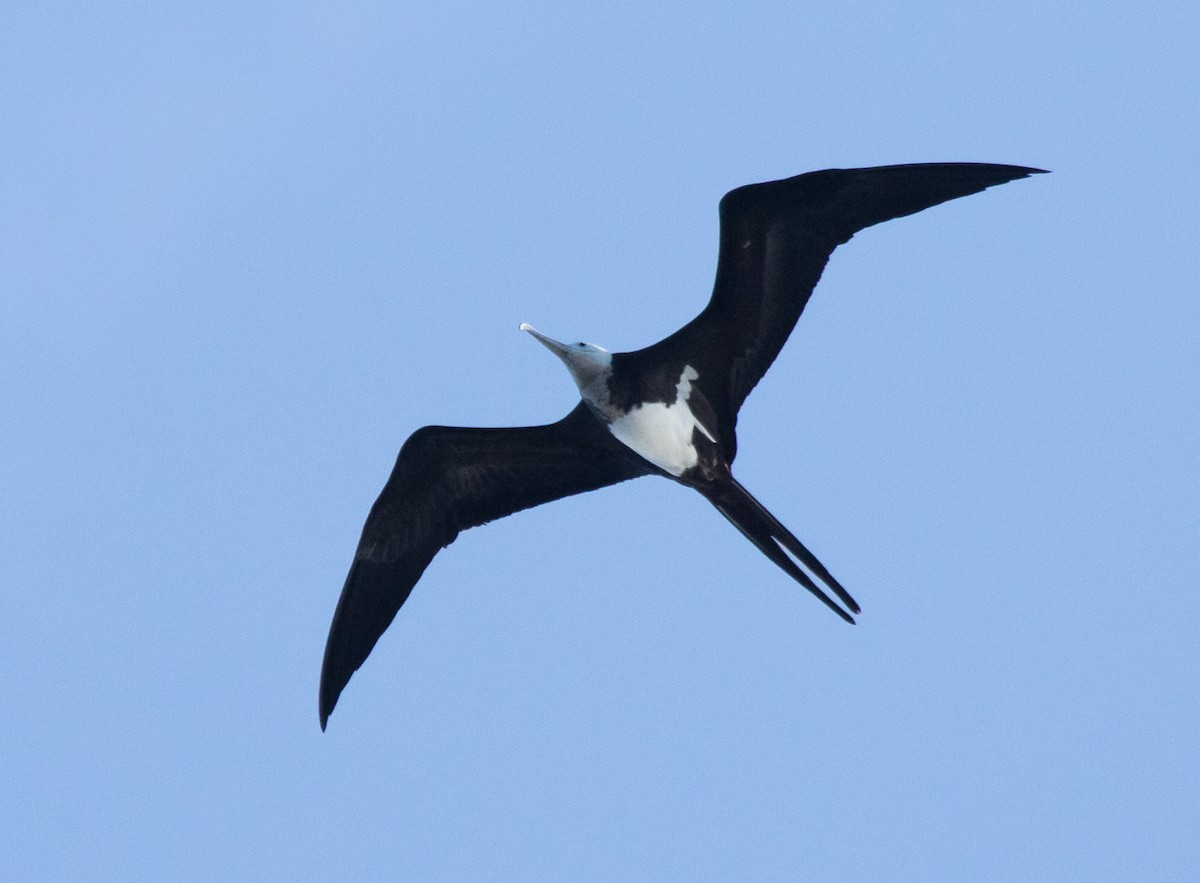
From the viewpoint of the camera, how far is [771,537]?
7.96 m

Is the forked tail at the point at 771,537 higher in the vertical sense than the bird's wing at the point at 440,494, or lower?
lower

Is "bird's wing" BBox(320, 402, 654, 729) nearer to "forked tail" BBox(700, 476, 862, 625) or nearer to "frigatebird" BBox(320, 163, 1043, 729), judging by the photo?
"frigatebird" BBox(320, 163, 1043, 729)

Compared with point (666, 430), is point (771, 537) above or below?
below

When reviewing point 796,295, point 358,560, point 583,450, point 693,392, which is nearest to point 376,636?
point 358,560

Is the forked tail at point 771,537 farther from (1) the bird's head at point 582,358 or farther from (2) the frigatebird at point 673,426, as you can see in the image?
(1) the bird's head at point 582,358

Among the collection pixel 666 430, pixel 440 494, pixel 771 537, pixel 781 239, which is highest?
pixel 781 239

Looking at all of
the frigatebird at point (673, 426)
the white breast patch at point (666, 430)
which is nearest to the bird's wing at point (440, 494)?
the frigatebird at point (673, 426)

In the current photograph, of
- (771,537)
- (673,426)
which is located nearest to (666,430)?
(673,426)

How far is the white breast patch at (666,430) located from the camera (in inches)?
328

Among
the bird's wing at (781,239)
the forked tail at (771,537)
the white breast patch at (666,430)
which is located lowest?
the forked tail at (771,537)

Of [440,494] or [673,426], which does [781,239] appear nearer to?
[673,426]

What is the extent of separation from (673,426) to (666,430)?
4 cm

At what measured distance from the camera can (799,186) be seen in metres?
8.14

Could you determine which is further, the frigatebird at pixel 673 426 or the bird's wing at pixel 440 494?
the bird's wing at pixel 440 494
